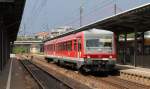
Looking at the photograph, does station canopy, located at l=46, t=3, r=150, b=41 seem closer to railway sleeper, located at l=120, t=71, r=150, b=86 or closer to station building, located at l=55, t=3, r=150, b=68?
station building, located at l=55, t=3, r=150, b=68

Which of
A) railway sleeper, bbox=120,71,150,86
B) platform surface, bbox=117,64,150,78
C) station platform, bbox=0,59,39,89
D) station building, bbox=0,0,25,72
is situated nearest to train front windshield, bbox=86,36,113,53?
railway sleeper, bbox=120,71,150,86

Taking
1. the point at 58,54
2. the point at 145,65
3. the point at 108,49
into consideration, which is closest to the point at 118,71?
the point at 108,49

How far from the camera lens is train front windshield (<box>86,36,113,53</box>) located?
25.5m

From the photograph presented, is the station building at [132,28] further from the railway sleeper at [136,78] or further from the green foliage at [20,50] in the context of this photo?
the green foliage at [20,50]

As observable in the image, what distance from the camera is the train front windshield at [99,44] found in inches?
1003

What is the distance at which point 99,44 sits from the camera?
84.1 feet

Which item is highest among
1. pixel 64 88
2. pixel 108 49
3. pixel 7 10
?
pixel 7 10

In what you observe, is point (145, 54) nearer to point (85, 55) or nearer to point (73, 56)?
point (73, 56)

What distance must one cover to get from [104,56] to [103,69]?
2.61ft

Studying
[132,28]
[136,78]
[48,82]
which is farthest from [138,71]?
[132,28]

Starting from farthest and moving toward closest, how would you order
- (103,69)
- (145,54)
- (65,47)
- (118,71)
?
(145,54), (65,47), (118,71), (103,69)

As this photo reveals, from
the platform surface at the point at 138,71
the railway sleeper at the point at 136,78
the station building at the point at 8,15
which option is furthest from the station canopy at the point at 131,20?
the station building at the point at 8,15

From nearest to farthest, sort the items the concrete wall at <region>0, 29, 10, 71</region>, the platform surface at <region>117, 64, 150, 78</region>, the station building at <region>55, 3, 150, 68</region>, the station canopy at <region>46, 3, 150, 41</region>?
the platform surface at <region>117, 64, 150, 78</region> → the station canopy at <region>46, 3, 150, 41</region> → the station building at <region>55, 3, 150, 68</region> → the concrete wall at <region>0, 29, 10, 71</region>

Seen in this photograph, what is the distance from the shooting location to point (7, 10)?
28.6 meters
